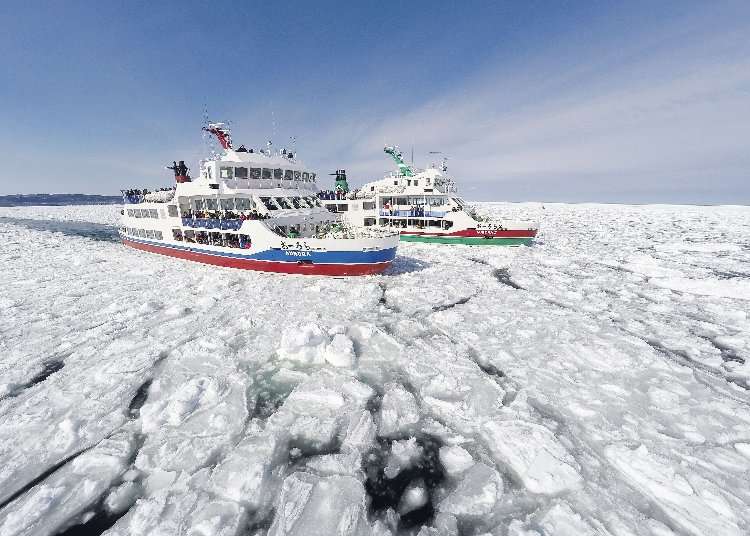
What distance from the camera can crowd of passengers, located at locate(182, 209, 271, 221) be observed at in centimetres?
1703

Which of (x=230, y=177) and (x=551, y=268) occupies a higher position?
(x=230, y=177)

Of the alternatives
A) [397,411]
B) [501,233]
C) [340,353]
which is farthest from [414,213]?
[397,411]

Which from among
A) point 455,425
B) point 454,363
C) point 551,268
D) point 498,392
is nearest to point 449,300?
point 454,363

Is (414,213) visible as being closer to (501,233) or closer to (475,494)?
(501,233)

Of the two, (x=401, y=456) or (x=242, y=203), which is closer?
(x=401, y=456)

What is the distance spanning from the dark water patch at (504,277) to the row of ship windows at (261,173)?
13.8 metres

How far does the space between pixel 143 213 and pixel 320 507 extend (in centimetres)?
2498

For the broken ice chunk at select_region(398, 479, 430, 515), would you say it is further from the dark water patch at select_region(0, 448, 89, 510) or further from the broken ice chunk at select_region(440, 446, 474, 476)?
the dark water patch at select_region(0, 448, 89, 510)

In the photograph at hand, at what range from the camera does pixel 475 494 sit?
4.72 m

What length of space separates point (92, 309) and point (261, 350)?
745 cm

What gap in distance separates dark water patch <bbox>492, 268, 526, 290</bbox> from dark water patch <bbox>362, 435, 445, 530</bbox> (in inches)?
424

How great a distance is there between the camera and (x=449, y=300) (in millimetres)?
12797

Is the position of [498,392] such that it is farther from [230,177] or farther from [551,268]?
[230,177]

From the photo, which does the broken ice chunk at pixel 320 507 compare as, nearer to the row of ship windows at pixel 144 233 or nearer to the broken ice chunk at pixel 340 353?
the broken ice chunk at pixel 340 353
